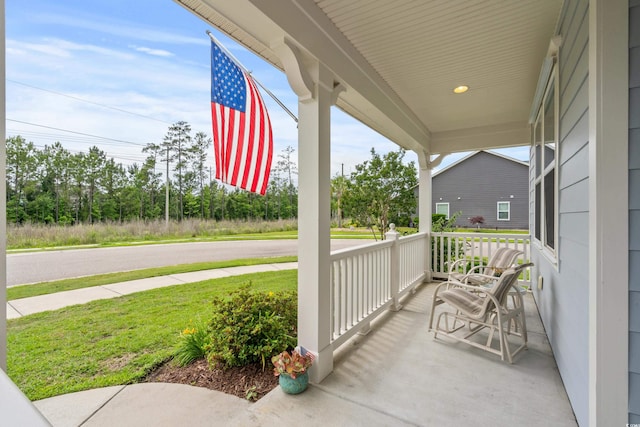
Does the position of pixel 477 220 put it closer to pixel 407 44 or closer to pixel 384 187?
pixel 384 187

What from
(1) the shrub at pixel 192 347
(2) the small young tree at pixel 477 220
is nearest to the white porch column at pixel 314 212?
(1) the shrub at pixel 192 347

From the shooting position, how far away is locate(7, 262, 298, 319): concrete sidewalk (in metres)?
3.88

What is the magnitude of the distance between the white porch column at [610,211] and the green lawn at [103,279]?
20.7ft

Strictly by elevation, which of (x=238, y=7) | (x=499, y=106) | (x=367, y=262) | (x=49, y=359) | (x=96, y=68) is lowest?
(x=49, y=359)

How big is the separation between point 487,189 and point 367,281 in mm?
15558

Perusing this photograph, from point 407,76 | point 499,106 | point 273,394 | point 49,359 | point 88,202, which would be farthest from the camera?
point 88,202

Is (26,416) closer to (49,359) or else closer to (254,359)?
(254,359)

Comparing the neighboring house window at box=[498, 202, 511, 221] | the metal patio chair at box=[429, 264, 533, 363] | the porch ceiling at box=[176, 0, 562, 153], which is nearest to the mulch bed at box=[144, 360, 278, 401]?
the metal patio chair at box=[429, 264, 533, 363]

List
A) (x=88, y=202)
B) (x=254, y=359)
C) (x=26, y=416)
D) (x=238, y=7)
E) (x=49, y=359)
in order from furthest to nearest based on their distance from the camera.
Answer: (x=88, y=202) → (x=49, y=359) → (x=254, y=359) → (x=238, y=7) → (x=26, y=416)

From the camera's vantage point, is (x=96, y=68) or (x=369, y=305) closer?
(x=369, y=305)

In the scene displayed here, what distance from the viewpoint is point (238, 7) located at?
1.67 m

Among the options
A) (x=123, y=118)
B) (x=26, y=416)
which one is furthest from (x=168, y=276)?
(x=26, y=416)

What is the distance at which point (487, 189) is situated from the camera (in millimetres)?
16078

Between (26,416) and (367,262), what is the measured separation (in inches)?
122
